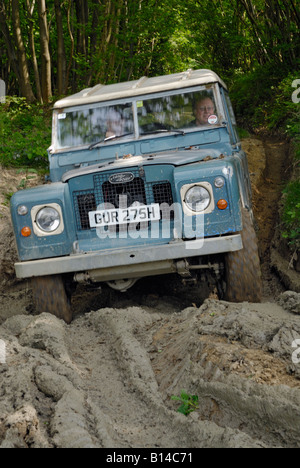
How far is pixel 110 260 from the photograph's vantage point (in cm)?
493

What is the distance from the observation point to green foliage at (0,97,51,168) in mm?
9852

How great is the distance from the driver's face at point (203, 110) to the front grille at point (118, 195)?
3.72ft

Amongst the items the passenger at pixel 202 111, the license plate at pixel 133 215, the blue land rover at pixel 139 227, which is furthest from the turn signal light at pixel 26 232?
the passenger at pixel 202 111

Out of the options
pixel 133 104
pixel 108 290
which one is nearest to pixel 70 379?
pixel 108 290

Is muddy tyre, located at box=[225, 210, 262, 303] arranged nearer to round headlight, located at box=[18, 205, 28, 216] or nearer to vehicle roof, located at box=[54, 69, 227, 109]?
vehicle roof, located at box=[54, 69, 227, 109]

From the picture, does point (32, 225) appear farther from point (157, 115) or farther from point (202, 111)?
point (202, 111)

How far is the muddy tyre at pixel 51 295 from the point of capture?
206 inches

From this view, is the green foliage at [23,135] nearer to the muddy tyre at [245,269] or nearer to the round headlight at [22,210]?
the round headlight at [22,210]

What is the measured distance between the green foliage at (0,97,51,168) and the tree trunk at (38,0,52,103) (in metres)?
0.63

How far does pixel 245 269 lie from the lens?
5.01m

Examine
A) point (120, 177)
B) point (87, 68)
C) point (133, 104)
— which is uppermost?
point (87, 68)
